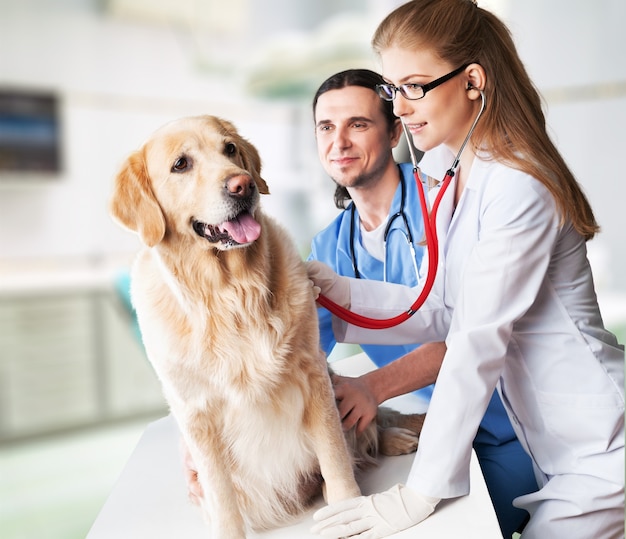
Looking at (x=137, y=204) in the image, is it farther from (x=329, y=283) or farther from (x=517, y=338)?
(x=517, y=338)

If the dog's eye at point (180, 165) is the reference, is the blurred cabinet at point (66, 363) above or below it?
above

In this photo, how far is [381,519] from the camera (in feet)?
3.34

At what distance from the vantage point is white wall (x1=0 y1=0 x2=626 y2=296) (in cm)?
434

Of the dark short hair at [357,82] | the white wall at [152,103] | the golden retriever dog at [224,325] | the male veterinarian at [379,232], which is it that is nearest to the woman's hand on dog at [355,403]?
the male veterinarian at [379,232]

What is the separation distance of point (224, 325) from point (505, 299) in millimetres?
443

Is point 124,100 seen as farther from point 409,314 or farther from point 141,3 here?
point 409,314

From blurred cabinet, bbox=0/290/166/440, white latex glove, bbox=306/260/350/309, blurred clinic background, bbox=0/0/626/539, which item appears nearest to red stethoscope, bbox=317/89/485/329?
white latex glove, bbox=306/260/350/309

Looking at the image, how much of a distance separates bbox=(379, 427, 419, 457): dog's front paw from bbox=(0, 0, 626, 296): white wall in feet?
10.5

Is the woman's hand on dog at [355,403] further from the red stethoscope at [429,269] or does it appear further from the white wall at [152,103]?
the white wall at [152,103]

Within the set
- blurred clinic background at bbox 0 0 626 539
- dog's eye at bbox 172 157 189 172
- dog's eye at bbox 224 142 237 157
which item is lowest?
dog's eye at bbox 172 157 189 172

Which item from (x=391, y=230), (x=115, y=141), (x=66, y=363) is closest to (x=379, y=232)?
(x=391, y=230)

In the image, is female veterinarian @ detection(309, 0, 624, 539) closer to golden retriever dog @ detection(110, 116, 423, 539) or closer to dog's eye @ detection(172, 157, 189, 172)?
golden retriever dog @ detection(110, 116, 423, 539)

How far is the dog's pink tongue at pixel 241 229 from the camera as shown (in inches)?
39.7

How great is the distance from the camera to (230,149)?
1.08m
